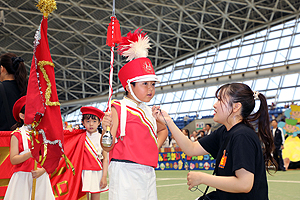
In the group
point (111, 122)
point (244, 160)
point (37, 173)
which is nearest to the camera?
point (244, 160)

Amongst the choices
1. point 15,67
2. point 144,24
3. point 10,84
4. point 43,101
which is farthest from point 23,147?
point 144,24

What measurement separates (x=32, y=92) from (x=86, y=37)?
24.4 m

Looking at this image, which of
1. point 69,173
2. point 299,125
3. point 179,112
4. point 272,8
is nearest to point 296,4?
point 272,8

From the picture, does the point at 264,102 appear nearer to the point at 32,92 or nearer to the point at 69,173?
the point at 32,92

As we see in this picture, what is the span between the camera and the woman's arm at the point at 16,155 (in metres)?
2.53

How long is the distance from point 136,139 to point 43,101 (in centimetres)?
72

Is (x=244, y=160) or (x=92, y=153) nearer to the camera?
(x=244, y=160)

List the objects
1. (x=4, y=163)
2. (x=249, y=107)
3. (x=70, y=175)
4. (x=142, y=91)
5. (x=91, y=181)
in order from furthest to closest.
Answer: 1. (x=70, y=175)
2. (x=91, y=181)
3. (x=4, y=163)
4. (x=142, y=91)
5. (x=249, y=107)

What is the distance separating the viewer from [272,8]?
21.9m

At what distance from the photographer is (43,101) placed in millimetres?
1883

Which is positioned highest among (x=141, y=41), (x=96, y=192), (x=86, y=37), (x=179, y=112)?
(x=86, y=37)

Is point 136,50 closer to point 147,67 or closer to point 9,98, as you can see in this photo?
point 147,67

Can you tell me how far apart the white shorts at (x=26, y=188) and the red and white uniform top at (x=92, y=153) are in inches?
52.6

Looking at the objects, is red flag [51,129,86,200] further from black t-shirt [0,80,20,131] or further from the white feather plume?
the white feather plume
